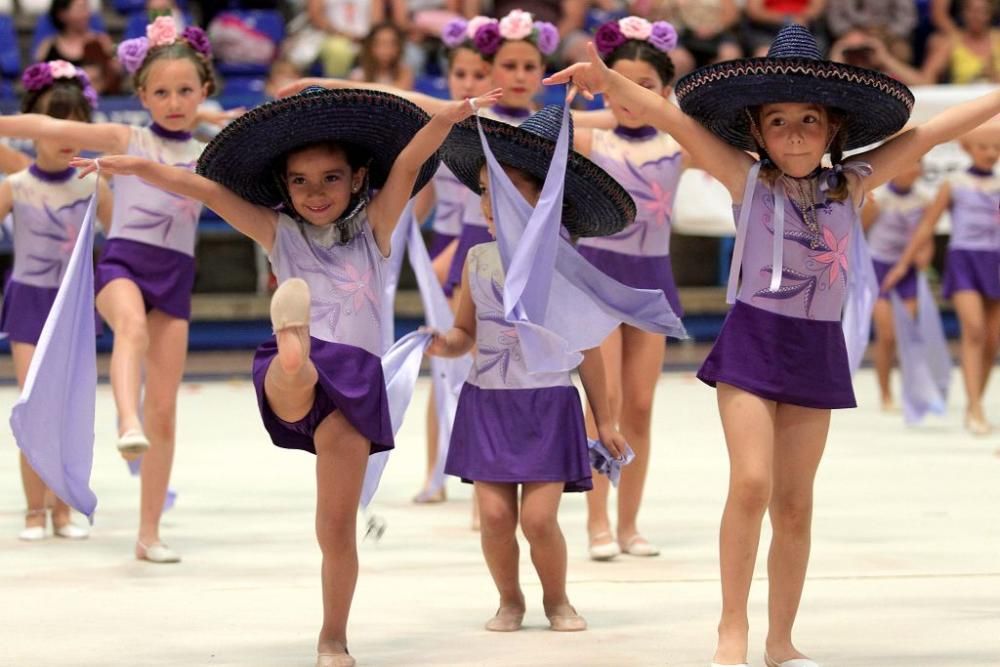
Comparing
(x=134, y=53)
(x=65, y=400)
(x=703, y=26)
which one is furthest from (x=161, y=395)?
(x=703, y=26)

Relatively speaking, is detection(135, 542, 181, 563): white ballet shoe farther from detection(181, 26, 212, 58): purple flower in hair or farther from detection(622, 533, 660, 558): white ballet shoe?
detection(181, 26, 212, 58): purple flower in hair

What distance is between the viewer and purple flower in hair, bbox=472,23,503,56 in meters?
6.79

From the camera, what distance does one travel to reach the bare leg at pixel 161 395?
6.17 m

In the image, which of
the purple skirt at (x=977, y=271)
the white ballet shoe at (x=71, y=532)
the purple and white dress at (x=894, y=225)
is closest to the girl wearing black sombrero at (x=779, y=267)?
the white ballet shoe at (x=71, y=532)

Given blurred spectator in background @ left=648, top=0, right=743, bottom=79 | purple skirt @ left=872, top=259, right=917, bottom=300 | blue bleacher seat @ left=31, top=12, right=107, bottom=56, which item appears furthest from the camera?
blurred spectator in background @ left=648, top=0, right=743, bottom=79

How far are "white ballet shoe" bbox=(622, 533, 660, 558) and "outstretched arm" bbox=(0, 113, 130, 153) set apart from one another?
2.34 meters

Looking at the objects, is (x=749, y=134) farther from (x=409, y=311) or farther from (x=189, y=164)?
(x=409, y=311)

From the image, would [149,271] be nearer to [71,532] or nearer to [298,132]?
[71,532]

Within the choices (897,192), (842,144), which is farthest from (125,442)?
(897,192)

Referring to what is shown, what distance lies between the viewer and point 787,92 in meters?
4.26

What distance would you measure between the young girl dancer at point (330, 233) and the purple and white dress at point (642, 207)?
171 cm

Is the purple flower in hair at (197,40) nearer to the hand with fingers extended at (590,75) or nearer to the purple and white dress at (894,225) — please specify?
the hand with fingers extended at (590,75)

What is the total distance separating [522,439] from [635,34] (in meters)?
1.92

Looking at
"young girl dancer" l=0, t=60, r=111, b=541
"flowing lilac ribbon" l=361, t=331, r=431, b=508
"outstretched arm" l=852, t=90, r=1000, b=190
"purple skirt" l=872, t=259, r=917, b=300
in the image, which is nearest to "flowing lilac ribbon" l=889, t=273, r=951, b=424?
"purple skirt" l=872, t=259, r=917, b=300
